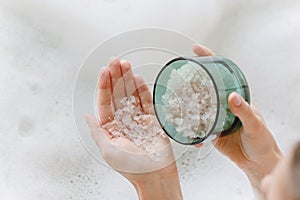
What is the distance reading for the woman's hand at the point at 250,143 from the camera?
655mm

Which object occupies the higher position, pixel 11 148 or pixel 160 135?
pixel 160 135

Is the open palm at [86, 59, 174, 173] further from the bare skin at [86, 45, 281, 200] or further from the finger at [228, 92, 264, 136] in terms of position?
the finger at [228, 92, 264, 136]

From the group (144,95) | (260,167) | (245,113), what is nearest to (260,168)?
(260,167)

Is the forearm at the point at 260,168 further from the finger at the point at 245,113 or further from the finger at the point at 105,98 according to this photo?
the finger at the point at 105,98

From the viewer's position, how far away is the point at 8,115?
1.00 m

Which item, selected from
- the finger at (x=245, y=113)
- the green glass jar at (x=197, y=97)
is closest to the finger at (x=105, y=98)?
the green glass jar at (x=197, y=97)

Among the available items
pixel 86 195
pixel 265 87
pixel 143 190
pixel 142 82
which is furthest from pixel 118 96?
pixel 265 87

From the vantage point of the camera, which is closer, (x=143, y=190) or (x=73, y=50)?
(x=143, y=190)

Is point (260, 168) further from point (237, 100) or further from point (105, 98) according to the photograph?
point (105, 98)

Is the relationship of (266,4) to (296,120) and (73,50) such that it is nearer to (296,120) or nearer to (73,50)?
(296,120)

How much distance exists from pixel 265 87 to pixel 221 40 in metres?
0.15

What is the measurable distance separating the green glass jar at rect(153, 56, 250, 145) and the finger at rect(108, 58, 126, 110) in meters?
0.10

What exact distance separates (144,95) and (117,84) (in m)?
0.05

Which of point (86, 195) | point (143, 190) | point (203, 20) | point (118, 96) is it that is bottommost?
point (86, 195)
